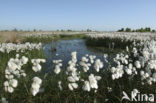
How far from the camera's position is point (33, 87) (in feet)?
10.3

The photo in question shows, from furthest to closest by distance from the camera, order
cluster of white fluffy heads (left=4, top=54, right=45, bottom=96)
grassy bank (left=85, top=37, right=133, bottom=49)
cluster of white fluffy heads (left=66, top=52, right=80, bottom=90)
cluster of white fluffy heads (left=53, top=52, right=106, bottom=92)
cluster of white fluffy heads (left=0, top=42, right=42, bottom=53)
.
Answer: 1. grassy bank (left=85, top=37, right=133, bottom=49)
2. cluster of white fluffy heads (left=0, top=42, right=42, bottom=53)
3. cluster of white fluffy heads (left=66, top=52, right=80, bottom=90)
4. cluster of white fluffy heads (left=53, top=52, right=106, bottom=92)
5. cluster of white fluffy heads (left=4, top=54, right=45, bottom=96)

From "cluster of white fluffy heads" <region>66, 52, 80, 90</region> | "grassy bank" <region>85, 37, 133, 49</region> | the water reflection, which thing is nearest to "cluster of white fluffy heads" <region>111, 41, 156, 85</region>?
"cluster of white fluffy heads" <region>66, 52, 80, 90</region>

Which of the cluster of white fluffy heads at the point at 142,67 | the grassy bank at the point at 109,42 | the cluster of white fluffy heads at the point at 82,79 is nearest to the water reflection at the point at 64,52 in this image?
the grassy bank at the point at 109,42

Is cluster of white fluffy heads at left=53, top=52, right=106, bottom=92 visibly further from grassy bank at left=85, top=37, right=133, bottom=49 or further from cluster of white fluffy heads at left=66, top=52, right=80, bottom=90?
grassy bank at left=85, top=37, right=133, bottom=49

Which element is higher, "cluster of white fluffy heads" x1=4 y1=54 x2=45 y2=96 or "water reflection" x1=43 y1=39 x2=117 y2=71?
"cluster of white fluffy heads" x1=4 y1=54 x2=45 y2=96

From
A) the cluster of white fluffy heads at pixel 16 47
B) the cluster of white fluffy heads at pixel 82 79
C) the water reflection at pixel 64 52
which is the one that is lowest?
the water reflection at pixel 64 52

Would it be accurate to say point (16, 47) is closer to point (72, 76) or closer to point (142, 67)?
point (142, 67)

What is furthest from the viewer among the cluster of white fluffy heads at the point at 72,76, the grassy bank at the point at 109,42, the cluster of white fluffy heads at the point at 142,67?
the grassy bank at the point at 109,42

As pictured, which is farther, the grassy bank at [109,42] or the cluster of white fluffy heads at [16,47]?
the grassy bank at [109,42]

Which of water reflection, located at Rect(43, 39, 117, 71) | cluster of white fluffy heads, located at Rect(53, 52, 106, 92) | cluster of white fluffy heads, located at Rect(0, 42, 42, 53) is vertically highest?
cluster of white fluffy heads, located at Rect(53, 52, 106, 92)

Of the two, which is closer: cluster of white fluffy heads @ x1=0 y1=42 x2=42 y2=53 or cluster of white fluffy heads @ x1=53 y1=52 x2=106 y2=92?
cluster of white fluffy heads @ x1=53 y1=52 x2=106 y2=92

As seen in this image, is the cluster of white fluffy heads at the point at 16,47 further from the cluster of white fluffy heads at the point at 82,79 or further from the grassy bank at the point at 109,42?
the grassy bank at the point at 109,42

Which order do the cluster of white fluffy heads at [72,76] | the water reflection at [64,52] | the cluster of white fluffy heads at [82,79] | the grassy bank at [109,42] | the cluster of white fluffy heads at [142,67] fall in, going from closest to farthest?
the cluster of white fluffy heads at [82,79] → the cluster of white fluffy heads at [72,76] → the cluster of white fluffy heads at [142,67] → the water reflection at [64,52] → the grassy bank at [109,42]

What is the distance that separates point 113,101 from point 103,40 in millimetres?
18121
